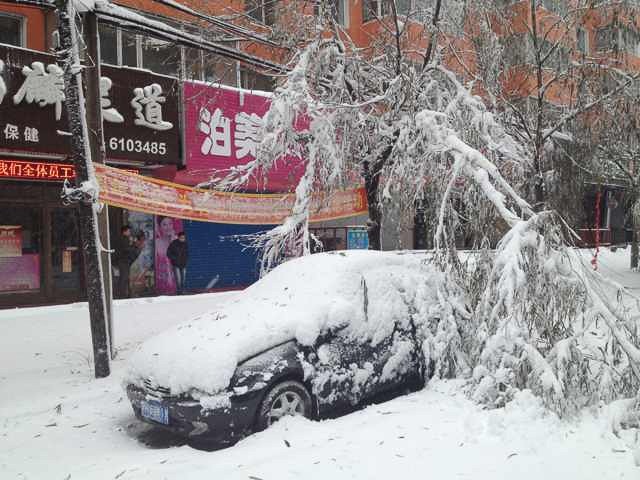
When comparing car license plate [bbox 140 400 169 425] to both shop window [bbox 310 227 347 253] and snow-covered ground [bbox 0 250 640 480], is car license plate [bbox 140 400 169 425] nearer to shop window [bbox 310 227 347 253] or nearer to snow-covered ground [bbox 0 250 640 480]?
snow-covered ground [bbox 0 250 640 480]

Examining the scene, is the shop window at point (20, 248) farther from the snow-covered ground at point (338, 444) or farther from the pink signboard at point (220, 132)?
the snow-covered ground at point (338, 444)

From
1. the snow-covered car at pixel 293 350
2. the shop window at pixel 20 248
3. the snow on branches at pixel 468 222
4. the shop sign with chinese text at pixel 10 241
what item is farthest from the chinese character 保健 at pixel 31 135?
the snow-covered car at pixel 293 350

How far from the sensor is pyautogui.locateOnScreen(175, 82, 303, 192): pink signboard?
40.0ft

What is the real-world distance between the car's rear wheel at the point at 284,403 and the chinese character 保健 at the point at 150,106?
27.0ft

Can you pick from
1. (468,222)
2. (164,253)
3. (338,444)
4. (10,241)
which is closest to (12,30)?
(10,241)

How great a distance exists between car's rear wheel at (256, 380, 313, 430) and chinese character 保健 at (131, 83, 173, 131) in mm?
8244

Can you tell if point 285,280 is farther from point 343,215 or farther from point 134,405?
point 343,215

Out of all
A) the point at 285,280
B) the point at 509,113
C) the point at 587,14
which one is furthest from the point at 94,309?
the point at 587,14

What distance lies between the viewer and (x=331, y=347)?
5.00 metres

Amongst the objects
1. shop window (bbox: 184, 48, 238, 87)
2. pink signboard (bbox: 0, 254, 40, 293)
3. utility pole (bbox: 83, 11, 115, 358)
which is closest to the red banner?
utility pole (bbox: 83, 11, 115, 358)

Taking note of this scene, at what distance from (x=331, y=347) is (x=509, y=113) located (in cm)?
646

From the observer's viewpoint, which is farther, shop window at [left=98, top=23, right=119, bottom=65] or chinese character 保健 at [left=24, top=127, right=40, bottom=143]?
shop window at [left=98, top=23, right=119, bottom=65]

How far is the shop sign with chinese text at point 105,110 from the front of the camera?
961 cm

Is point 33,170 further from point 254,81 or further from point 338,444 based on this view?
point 338,444
